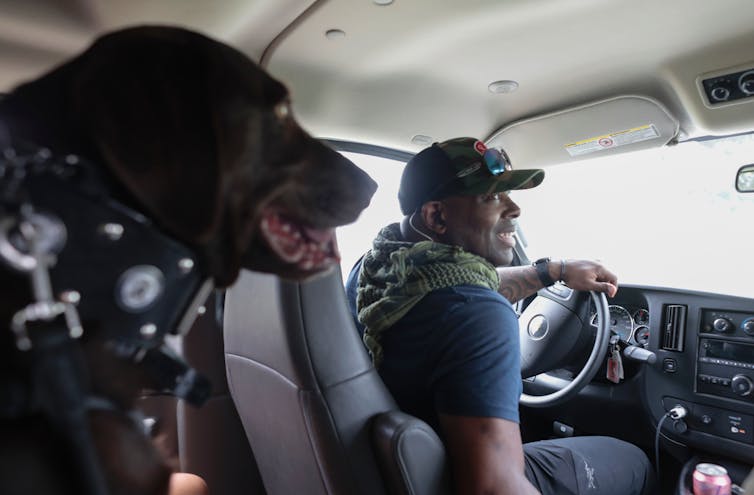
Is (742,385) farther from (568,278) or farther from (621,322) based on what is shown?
(568,278)

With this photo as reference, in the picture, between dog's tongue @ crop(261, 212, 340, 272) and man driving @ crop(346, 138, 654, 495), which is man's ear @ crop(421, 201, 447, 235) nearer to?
man driving @ crop(346, 138, 654, 495)

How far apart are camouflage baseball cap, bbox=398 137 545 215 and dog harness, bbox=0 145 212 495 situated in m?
1.30

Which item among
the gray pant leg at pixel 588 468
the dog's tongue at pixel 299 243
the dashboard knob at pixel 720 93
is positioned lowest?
the gray pant leg at pixel 588 468

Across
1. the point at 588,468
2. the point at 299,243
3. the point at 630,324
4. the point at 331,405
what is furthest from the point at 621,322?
the point at 299,243

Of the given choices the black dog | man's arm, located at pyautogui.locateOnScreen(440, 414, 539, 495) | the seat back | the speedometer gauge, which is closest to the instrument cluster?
the speedometer gauge

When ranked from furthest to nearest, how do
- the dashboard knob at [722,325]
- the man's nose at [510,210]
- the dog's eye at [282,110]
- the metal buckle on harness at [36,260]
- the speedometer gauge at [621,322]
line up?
1. the speedometer gauge at [621,322]
2. the dashboard knob at [722,325]
3. the man's nose at [510,210]
4. the dog's eye at [282,110]
5. the metal buckle on harness at [36,260]

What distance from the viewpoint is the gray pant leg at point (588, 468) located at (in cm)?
172

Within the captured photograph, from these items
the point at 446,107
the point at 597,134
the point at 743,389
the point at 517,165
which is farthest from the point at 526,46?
the point at 743,389

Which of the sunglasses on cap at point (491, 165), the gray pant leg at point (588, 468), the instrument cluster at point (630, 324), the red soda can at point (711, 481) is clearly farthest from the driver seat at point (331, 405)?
the instrument cluster at point (630, 324)

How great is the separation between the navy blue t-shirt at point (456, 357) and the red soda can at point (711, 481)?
1.20 meters

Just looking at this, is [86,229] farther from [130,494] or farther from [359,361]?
[359,361]

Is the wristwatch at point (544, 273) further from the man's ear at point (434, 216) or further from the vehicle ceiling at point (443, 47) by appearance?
the vehicle ceiling at point (443, 47)

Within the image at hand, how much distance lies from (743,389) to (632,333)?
53 cm

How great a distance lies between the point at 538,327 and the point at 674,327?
0.61 metres
